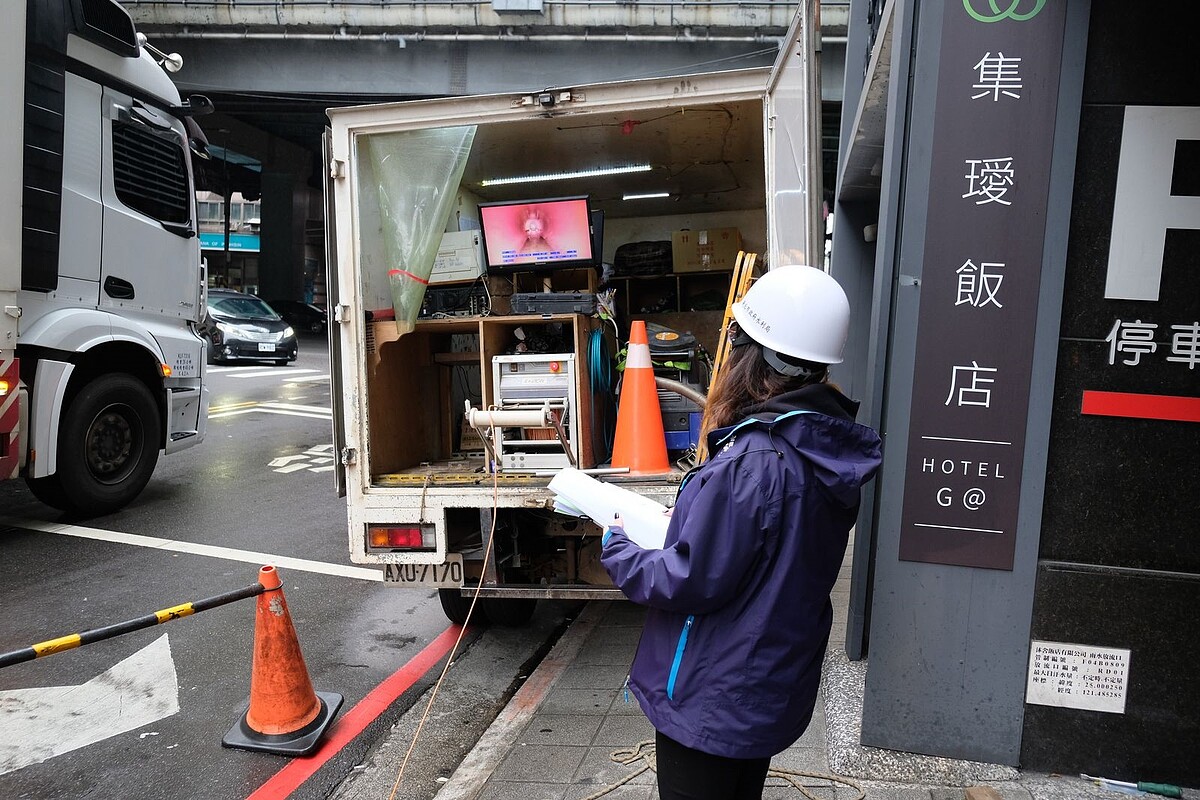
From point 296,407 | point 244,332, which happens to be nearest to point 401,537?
point 296,407

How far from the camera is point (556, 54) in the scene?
16688mm

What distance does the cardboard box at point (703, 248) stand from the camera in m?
6.89

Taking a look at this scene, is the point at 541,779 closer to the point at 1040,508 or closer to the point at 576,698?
the point at 576,698

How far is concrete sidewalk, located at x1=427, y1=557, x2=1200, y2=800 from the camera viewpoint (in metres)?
2.71

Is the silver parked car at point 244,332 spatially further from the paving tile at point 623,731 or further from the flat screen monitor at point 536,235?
the paving tile at point 623,731

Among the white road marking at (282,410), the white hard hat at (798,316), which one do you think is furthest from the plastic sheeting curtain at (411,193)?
the white road marking at (282,410)

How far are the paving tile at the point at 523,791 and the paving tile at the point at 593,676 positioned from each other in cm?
98

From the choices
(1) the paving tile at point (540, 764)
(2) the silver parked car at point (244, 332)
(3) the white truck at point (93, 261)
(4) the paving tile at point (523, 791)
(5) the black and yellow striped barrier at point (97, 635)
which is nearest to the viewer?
(5) the black and yellow striped barrier at point (97, 635)

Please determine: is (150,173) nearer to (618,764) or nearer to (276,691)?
(276,691)

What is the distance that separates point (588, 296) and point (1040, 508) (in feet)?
8.39

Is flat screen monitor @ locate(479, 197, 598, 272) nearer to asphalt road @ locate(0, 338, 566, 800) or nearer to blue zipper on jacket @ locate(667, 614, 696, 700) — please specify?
asphalt road @ locate(0, 338, 566, 800)

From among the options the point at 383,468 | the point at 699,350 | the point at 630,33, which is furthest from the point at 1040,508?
the point at 630,33

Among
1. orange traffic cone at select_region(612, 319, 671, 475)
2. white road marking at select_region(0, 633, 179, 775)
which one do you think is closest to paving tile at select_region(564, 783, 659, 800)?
orange traffic cone at select_region(612, 319, 671, 475)

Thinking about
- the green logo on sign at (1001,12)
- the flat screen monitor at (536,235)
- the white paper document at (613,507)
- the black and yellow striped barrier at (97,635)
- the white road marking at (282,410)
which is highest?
the green logo on sign at (1001,12)
